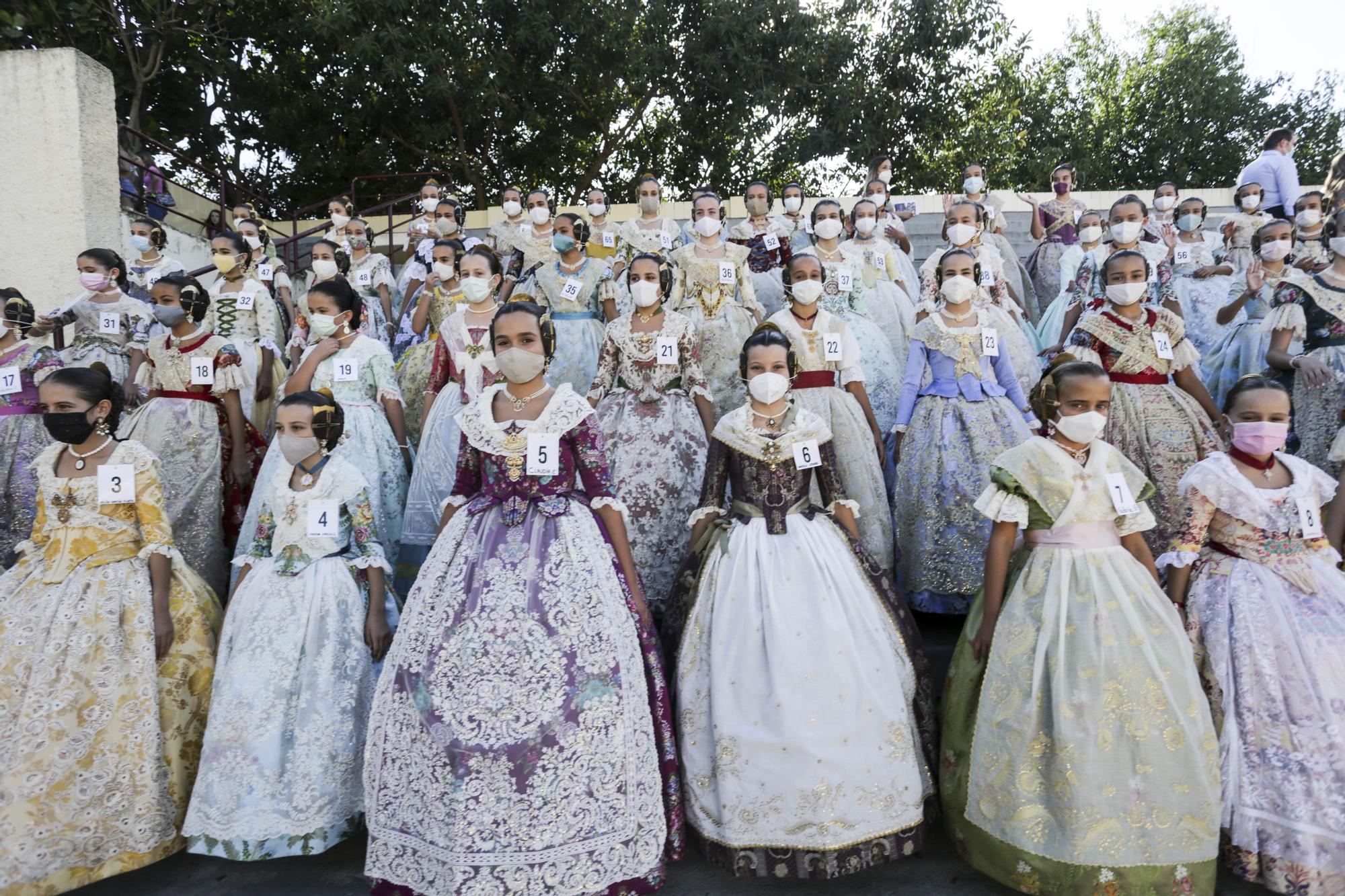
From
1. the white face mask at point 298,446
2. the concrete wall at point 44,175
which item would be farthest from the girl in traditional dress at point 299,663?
the concrete wall at point 44,175

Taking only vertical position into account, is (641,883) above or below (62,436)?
below

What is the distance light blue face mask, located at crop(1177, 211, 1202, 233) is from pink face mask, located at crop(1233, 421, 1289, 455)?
653cm

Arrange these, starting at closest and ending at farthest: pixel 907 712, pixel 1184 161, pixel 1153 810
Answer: pixel 1153 810
pixel 907 712
pixel 1184 161

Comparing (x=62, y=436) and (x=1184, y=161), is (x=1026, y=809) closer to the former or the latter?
Answer: (x=62, y=436)

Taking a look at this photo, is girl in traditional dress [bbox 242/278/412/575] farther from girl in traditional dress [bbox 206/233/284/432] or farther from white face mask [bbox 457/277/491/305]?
girl in traditional dress [bbox 206/233/284/432]

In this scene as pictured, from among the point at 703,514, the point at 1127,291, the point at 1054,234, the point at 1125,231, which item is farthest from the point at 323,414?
the point at 1054,234

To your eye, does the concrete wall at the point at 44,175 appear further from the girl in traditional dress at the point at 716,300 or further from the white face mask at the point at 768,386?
the white face mask at the point at 768,386

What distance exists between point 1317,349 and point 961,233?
8.92 ft

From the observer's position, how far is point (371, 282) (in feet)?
30.0

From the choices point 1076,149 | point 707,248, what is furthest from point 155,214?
point 1076,149

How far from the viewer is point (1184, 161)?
901 inches

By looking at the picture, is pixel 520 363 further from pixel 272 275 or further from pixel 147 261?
pixel 147 261

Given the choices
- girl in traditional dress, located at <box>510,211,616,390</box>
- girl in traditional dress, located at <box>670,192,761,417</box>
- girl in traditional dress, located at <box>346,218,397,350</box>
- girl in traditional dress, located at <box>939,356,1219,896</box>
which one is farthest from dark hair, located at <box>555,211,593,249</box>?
girl in traditional dress, located at <box>939,356,1219,896</box>

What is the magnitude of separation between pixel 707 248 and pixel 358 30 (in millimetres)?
11382
